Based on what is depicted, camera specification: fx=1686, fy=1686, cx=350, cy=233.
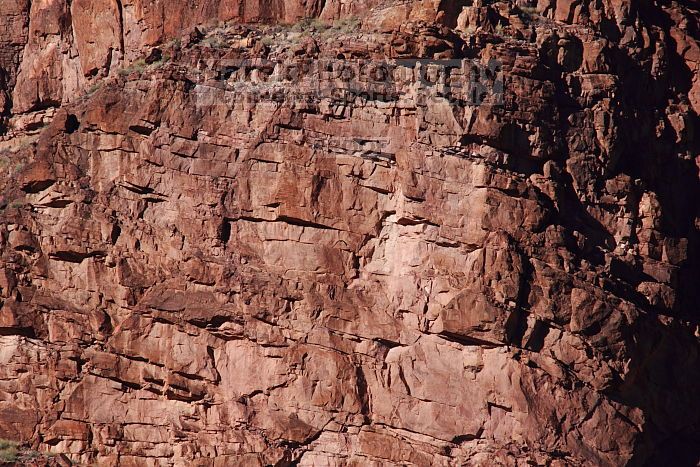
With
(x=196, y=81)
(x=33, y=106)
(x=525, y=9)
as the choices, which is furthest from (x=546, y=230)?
(x=33, y=106)

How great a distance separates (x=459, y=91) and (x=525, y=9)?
4.12 m

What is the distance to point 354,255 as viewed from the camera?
38188 millimetres

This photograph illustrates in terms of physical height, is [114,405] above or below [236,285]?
below

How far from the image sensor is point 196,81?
131 feet

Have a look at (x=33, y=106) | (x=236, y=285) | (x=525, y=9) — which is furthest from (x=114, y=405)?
(x=525, y=9)

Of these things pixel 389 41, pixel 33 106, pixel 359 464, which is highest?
pixel 389 41

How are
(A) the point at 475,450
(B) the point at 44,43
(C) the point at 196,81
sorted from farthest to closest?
(B) the point at 44,43, (C) the point at 196,81, (A) the point at 475,450

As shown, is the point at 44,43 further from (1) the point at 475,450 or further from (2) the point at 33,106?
(1) the point at 475,450

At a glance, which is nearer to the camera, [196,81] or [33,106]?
[196,81]

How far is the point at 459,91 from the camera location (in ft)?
126

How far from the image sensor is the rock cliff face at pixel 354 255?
1474 inches

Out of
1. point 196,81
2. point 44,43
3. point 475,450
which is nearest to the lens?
point 475,450

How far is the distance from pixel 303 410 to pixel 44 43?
13.3m

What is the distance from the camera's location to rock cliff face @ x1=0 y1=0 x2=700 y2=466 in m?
37.4
